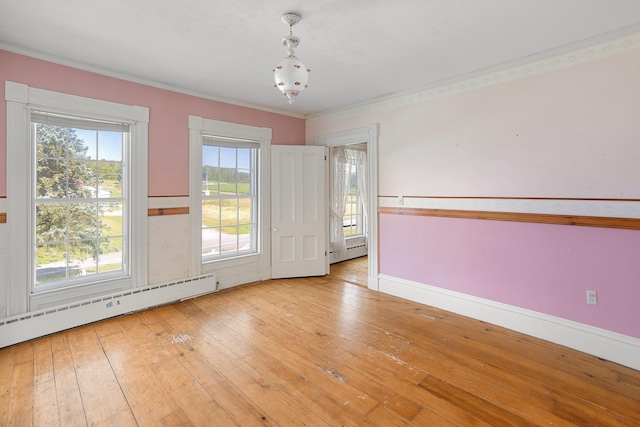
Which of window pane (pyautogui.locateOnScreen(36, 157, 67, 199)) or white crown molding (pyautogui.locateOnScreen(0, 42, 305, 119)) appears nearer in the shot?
white crown molding (pyautogui.locateOnScreen(0, 42, 305, 119))

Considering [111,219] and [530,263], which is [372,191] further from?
[111,219]

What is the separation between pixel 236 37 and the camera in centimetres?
246

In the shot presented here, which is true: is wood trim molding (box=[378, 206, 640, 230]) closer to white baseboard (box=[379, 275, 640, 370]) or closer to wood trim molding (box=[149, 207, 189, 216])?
white baseboard (box=[379, 275, 640, 370])

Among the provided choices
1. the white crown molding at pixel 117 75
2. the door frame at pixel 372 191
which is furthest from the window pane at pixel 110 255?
the door frame at pixel 372 191

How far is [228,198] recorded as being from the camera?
4.23 meters

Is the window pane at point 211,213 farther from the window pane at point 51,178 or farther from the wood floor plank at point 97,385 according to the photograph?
the wood floor plank at point 97,385

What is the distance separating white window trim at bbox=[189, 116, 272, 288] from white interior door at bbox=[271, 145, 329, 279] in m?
0.10

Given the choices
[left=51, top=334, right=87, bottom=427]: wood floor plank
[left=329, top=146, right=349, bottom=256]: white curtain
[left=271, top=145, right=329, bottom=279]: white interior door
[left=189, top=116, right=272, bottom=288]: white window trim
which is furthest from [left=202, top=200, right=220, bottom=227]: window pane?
[left=329, top=146, right=349, bottom=256]: white curtain

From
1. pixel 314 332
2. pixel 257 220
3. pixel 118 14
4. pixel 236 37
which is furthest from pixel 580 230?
pixel 118 14

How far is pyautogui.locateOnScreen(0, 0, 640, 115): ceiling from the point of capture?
6.79 ft

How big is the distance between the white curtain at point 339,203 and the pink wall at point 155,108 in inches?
65.8

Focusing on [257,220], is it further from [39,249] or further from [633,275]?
[633,275]

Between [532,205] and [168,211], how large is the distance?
382 cm

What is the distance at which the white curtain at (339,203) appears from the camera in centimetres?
574
